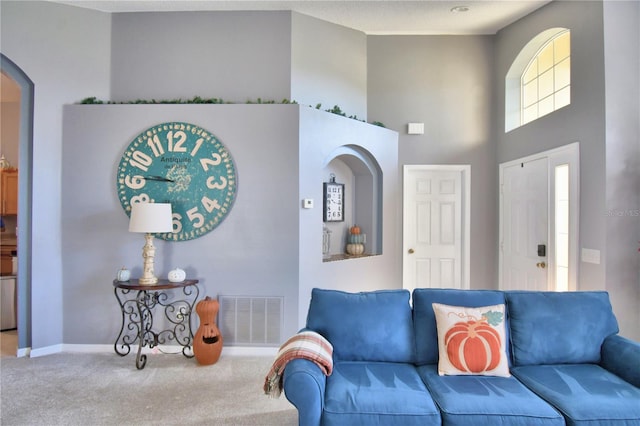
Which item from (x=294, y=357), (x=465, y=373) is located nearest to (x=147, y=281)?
(x=294, y=357)

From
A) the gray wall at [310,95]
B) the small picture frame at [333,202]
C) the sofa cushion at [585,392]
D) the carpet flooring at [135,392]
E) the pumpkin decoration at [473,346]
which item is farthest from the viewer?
the small picture frame at [333,202]

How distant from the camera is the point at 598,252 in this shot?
2932mm

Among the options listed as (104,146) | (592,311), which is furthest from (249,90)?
(592,311)

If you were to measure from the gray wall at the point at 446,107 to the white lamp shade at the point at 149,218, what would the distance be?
2762 mm

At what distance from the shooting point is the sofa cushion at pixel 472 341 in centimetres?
201

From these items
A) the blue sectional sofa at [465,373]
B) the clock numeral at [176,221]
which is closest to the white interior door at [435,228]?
the blue sectional sofa at [465,373]

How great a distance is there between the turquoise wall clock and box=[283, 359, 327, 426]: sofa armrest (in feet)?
6.71

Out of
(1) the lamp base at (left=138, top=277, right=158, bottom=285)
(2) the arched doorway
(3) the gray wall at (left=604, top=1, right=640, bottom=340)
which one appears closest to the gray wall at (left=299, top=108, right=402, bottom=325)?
(1) the lamp base at (left=138, top=277, right=158, bottom=285)

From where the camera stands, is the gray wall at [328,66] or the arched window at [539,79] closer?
the arched window at [539,79]

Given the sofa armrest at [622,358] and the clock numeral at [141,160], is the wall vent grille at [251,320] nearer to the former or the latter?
the clock numeral at [141,160]

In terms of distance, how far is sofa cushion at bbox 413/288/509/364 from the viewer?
2.21 metres

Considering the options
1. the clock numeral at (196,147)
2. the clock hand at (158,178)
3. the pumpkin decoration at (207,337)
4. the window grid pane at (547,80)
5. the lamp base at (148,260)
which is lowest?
the pumpkin decoration at (207,337)

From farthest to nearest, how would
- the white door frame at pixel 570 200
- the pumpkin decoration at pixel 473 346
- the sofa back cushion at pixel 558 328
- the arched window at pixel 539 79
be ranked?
the arched window at pixel 539 79 < the white door frame at pixel 570 200 < the sofa back cushion at pixel 558 328 < the pumpkin decoration at pixel 473 346

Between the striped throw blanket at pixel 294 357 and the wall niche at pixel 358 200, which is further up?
the wall niche at pixel 358 200
